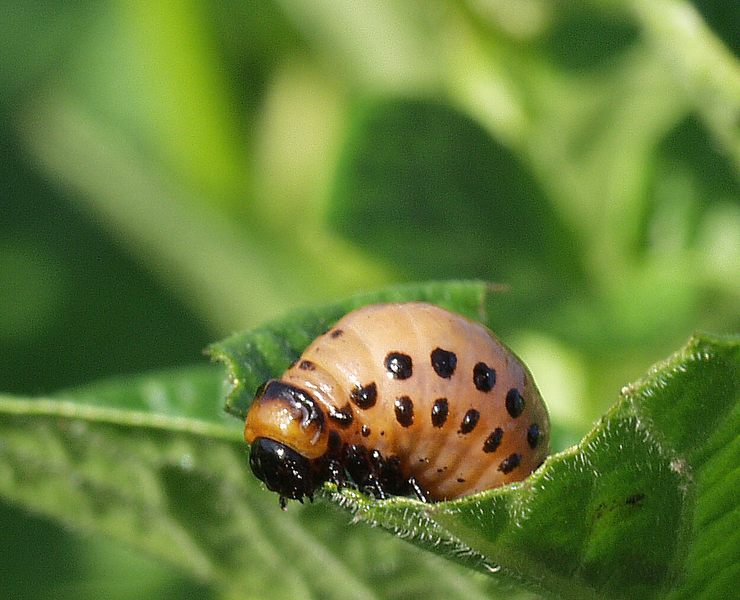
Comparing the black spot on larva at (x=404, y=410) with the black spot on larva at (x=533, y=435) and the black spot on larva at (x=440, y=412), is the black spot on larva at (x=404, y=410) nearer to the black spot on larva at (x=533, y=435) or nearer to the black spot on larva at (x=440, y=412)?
the black spot on larva at (x=440, y=412)

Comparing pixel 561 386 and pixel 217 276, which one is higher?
pixel 561 386

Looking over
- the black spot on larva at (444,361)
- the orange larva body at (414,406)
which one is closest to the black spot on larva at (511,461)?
the orange larva body at (414,406)

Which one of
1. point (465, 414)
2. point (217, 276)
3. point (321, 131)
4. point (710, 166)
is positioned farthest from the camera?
point (217, 276)

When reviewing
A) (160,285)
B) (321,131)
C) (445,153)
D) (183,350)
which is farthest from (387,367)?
(160,285)

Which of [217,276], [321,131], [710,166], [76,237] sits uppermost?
[710,166]

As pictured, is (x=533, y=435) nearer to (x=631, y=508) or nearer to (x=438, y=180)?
(x=631, y=508)

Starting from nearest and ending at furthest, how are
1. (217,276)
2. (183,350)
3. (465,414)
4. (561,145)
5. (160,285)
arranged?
(465,414) → (561,145) → (217,276) → (183,350) → (160,285)

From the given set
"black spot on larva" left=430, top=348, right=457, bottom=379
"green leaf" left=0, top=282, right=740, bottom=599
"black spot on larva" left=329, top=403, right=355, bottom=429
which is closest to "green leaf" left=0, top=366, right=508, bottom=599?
"green leaf" left=0, top=282, right=740, bottom=599

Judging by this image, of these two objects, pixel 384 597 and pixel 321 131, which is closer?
pixel 384 597

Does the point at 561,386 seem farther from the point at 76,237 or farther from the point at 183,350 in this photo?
the point at 76,237
